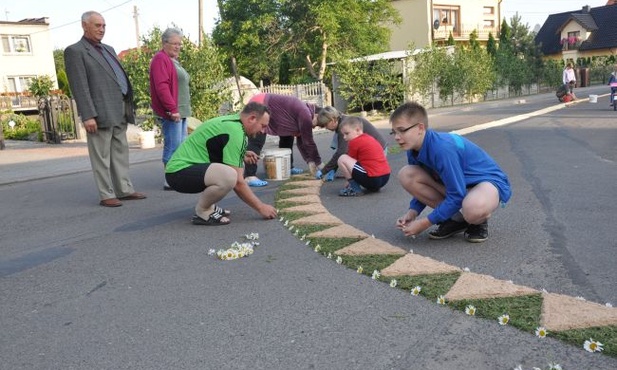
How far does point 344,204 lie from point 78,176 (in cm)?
586

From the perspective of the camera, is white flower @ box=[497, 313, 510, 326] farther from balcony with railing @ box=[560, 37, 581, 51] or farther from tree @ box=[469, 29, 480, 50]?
balcony with railing @ box=[560, 37, 581, 51]

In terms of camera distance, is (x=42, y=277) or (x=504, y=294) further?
(x=42, y=277)

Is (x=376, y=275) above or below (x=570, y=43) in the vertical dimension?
below

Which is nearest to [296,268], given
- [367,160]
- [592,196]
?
[367,160]

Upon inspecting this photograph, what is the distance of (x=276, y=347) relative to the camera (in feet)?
8.57

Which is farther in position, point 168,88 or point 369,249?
point 168,88

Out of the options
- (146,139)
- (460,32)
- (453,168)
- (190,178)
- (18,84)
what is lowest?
(146,139)

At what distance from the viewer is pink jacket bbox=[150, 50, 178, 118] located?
7008mm

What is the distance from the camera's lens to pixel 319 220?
5.15 meters

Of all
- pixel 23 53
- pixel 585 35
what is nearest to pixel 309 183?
pixel 23 53

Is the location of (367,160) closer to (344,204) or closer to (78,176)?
(344,204)

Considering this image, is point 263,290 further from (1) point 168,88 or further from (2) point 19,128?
(2) point 19,128

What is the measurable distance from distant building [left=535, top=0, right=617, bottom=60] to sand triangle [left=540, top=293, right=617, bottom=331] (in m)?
60.3

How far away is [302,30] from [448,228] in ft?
103
